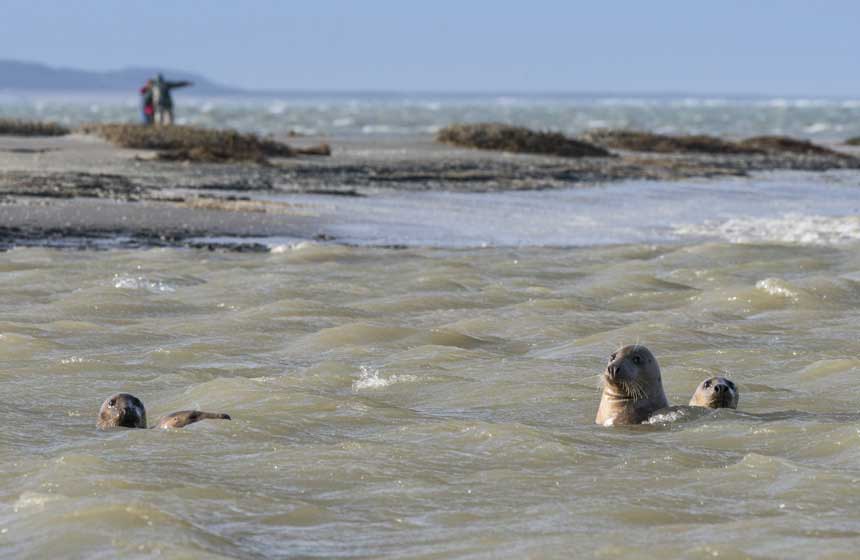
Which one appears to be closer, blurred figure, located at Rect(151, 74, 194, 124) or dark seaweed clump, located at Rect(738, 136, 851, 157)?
blurred figure, located at Rect(151, 74, 194, 124)

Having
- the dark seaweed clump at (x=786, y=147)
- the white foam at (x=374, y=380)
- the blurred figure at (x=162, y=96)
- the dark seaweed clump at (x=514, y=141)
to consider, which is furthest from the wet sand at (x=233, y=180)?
the white foam at (x=374, y=380)

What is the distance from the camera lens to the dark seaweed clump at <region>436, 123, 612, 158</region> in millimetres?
39281

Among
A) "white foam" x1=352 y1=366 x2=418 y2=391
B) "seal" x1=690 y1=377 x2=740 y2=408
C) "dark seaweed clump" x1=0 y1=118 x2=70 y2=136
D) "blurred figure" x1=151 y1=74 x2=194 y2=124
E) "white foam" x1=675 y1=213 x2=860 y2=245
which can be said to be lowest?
"white foam" x1=352 y1=366 x2=418 y2=391

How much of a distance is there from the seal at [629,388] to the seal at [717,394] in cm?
36

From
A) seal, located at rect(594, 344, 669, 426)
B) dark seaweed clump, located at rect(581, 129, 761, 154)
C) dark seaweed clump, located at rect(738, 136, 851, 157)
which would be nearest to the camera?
seal, located at rect(594, 344, 669, 426)

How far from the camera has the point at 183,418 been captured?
32.5ft

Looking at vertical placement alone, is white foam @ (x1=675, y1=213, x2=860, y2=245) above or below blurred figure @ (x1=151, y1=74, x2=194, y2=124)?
below

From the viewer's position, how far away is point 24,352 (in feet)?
41.5

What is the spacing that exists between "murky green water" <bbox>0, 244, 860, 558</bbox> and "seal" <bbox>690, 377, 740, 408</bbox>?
13.2 inches

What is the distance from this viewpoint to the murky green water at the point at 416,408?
24.9 feet

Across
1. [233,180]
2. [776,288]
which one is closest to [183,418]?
[776,288]

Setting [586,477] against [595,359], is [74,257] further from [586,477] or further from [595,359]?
[586,477]

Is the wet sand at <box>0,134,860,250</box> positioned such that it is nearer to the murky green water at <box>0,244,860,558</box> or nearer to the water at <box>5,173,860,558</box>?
the water at <box>5,173,860,558</box>

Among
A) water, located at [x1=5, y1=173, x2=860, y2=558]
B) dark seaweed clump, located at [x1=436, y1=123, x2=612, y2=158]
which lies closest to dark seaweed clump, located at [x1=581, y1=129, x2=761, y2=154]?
dark seaweed clump, located at [x1=436, y1=123, x2=612, y2=158]
